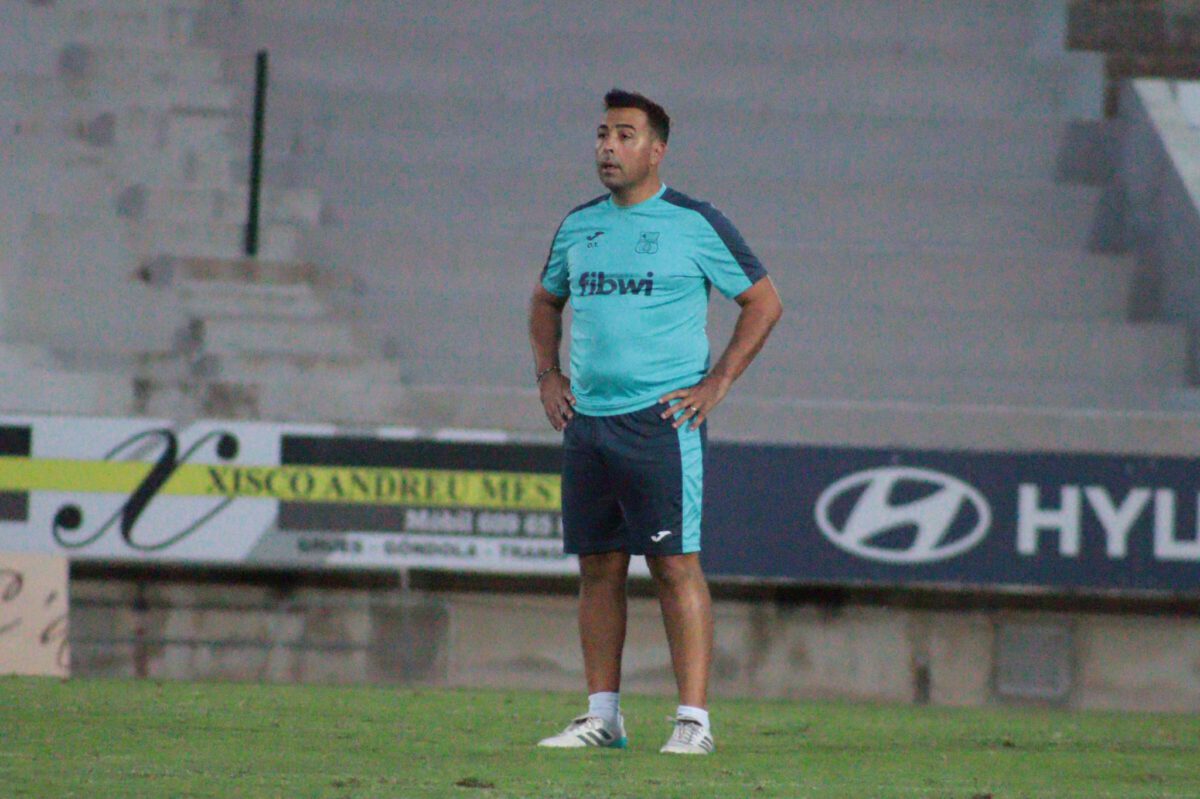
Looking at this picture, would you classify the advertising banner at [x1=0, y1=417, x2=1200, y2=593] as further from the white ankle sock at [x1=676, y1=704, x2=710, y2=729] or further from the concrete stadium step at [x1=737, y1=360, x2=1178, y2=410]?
the white ankle sock at [x1=676, y1=704, x2=710, y2=729]

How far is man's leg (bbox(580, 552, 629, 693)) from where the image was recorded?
5516mm

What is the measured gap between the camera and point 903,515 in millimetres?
9328

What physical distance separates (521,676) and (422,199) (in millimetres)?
3894

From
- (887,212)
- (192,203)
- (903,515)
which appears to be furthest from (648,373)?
(887,212)

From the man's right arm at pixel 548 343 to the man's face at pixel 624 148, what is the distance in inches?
17.6

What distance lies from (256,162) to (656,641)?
3571 millimetres

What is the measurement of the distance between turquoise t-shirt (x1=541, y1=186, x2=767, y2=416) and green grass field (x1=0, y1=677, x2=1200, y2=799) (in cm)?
92

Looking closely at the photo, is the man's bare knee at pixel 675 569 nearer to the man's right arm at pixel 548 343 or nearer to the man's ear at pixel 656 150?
the man's right arm at pixel 548 343

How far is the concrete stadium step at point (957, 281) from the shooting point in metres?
11.9

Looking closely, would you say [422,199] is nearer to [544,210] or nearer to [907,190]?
[544,210]

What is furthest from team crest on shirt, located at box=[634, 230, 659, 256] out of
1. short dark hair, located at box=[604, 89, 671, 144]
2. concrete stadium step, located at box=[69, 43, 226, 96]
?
concrete stadium step, located at box=[69, 43, 226, 96]

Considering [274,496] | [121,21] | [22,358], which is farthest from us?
[121,21]

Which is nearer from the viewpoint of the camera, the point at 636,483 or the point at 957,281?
the point at 636,483

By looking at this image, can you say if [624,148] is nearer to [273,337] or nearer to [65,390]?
[65,390]
